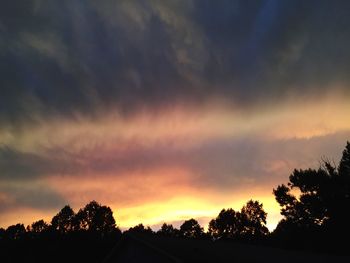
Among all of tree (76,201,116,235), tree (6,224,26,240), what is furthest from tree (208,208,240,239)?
tree (6,224,26,240)

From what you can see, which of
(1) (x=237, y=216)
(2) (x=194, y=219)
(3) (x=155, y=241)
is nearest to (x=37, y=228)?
(2) (x=194, y=219)

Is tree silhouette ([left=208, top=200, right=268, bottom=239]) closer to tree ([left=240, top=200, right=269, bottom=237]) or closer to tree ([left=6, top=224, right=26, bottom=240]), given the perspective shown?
Result: tree ([left=240, top=200, right=269, bottom=237])

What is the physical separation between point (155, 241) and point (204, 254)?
3.99m

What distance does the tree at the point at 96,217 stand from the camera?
96750mm

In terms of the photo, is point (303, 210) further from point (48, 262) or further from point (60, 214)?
point (60, 214)

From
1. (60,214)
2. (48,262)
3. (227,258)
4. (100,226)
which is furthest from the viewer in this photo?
(60,214)

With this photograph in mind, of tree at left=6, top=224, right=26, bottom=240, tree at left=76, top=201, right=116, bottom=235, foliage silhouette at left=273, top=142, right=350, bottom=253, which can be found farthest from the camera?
tree at left=6, top=224, right=26, bottom=240

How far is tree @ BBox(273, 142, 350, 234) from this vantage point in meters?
54.9

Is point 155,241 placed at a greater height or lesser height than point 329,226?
A: lesser

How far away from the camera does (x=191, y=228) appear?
113375 mm

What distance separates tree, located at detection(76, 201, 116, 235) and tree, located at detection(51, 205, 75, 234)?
11.7ft

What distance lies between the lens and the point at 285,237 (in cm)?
6156

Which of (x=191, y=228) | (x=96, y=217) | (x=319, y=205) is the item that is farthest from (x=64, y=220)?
(x=319, y=205)

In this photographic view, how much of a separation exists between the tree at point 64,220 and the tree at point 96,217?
3.55 metres
